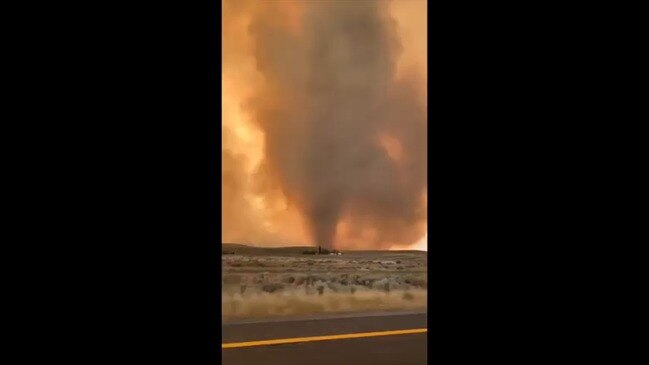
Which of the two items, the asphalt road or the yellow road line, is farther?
the yellow road line

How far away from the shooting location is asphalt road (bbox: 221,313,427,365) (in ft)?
15.2

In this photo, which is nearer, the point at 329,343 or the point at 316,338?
the point at 329,343

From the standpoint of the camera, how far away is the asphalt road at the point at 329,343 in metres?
4.64

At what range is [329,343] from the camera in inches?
209

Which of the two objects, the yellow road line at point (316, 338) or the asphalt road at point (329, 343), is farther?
the yellow road line at point (316, 338)
